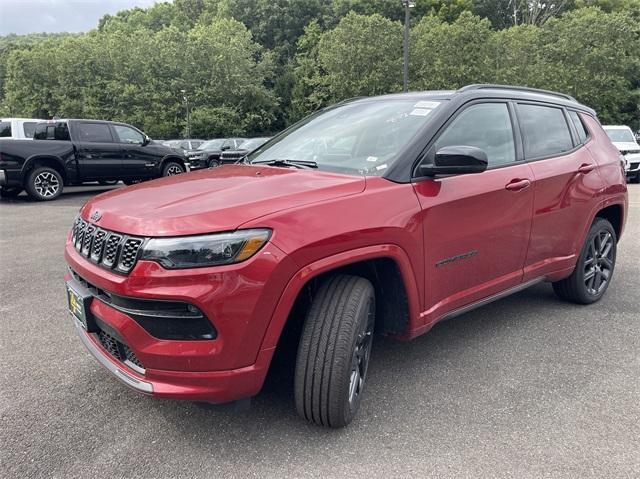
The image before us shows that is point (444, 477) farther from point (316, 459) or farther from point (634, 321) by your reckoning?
point (634, 321)

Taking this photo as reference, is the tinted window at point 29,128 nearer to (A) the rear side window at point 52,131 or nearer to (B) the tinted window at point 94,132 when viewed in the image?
(A) the rear side window at point 52,131

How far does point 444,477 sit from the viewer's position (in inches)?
87.4

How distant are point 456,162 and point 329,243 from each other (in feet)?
2.89

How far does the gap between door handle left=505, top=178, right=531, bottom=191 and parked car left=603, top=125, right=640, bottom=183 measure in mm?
13050

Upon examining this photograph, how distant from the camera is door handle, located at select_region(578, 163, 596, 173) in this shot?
155 inches

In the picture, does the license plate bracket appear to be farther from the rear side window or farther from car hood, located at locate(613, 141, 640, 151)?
car hood, located at locate(613, 141, 640, 151)

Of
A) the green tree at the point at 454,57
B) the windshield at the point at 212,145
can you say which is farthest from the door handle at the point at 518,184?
the green tree at the point at 454,57

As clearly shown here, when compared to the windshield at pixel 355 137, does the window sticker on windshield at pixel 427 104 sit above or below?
above

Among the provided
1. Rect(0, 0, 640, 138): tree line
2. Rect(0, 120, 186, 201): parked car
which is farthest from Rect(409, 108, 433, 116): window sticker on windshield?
Rect(0, 0, 640, 138): tree line

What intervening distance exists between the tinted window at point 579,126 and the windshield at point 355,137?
1.68 meters

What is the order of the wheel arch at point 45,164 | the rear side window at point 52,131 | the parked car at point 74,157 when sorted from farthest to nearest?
the rear side window at point 52,131, the wheel arch at point 45,164, the parked car at point 74,157

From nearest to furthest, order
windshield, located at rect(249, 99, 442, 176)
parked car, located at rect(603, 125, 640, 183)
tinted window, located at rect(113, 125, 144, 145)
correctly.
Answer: windshield, located at rect(249, 99, 442, 176)
tinted window, located at rect(113, 125, 144, 145)
parked car, located at rect(603, 125, 640, 183)

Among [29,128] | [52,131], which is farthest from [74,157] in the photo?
[29,128]

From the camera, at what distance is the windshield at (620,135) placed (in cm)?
1515
